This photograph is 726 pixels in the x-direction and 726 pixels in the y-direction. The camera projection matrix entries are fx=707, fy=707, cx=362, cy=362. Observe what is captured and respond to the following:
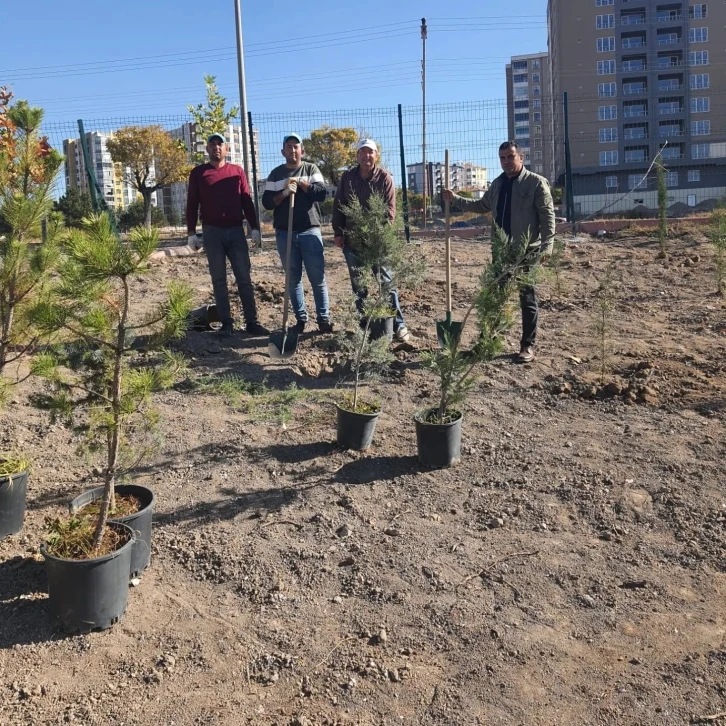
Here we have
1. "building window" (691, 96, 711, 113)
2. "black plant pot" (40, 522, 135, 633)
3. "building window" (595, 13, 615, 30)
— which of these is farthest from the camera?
"building window" (595, 13, 615, 30)

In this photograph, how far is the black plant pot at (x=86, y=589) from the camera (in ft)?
8.09

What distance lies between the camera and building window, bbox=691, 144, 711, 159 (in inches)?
1850

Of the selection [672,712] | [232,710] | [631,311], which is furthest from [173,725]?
[631,311]

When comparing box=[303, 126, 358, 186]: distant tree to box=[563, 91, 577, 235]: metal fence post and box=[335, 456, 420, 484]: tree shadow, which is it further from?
box=[335, 456, 420, 484]: tree shadow

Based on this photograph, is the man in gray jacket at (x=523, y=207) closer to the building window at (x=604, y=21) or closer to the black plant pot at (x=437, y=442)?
the black plant pot at (x=437, y=442)

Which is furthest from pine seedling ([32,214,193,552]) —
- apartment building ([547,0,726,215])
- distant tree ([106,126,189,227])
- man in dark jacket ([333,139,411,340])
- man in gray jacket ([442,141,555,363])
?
apartment building ([547,0,726,215])

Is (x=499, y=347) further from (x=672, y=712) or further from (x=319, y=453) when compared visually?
(x=672, y=712)

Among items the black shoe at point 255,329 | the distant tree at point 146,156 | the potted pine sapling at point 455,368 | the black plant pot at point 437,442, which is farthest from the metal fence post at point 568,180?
the distant tree at point 146,156

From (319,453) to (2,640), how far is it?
6.23ft

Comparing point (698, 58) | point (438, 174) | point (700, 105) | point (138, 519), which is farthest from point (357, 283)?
point (698, 58)

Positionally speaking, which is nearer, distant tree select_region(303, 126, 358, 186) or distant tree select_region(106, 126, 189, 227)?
distant tree select_region(106, 126, 189, 227)

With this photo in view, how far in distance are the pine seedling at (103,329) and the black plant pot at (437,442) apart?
5.08ft

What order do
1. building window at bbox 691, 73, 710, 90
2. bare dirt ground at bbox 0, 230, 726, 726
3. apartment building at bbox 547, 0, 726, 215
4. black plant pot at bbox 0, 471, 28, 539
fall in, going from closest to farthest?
1. bare dirt ground at bbox 0, 230, 726, 726
2. black plant pot at bbox 0, 471, 28, 539
3. apartment building at bbox 547, 0, 726, 215
4. building window at bbox 691, 73, 710, 90

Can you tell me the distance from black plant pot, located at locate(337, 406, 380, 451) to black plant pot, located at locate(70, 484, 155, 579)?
129 centimetres
